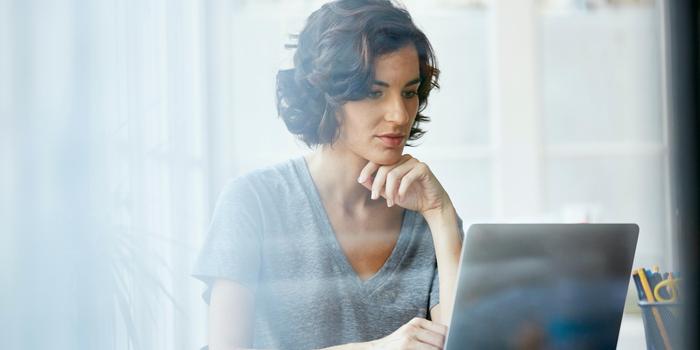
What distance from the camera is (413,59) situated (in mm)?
987

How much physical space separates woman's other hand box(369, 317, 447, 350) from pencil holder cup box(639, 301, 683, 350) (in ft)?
0.93

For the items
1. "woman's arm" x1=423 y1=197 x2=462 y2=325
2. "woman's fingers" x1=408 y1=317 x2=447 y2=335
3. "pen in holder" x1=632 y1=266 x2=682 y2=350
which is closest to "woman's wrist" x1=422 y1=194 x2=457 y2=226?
"woman's arm" x1=423 y1=197 x2=462 y2=325

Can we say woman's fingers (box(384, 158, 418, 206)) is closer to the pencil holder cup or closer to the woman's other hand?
the woman's other hand

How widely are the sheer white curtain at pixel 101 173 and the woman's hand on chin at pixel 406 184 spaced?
0.21 m

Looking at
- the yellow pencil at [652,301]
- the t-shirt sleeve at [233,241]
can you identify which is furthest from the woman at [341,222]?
the yellow pencil at [652,301]

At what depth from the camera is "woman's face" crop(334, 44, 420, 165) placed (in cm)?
96

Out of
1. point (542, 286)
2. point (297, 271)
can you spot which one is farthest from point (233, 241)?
point (542, 286)

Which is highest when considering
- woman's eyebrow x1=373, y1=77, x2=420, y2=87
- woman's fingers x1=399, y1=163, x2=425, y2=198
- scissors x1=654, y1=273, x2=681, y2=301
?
woman's eyebrow x1=373, y1=77, x2=420, y2=87

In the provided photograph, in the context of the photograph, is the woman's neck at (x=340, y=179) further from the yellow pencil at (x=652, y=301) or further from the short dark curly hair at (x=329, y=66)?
the yellow pencil at (x=652, y=301)

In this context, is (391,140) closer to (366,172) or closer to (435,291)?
(366,172)

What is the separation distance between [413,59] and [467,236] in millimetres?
242

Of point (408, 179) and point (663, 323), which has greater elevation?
point (408, 179)

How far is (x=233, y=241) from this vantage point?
0.93m

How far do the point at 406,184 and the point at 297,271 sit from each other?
0.18m
